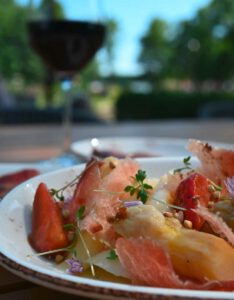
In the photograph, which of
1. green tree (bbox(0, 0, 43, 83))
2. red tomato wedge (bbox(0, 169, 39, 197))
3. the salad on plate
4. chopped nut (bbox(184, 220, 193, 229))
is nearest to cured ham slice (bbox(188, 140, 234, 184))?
the salad on plate

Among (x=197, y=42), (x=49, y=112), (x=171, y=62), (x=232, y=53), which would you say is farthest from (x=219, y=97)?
(x=171, y=62)

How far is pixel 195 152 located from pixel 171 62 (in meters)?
17.2

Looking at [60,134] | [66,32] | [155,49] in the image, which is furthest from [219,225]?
[155,49]

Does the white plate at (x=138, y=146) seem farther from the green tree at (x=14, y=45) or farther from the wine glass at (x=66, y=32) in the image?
the green tree at (x=14, y=45)

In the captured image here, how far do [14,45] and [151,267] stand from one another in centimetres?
1255

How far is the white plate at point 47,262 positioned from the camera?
321 millimetres

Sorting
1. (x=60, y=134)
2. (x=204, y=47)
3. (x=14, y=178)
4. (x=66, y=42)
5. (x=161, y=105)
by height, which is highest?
(x=204, y=47)

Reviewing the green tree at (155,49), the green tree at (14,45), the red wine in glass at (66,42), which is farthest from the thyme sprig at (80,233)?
the green tree at (155,49)

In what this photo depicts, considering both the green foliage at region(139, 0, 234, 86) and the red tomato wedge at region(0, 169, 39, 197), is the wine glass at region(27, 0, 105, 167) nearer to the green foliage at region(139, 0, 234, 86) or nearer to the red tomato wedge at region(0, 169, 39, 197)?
the red tomato wedge at region(0, 169, 39, 197)

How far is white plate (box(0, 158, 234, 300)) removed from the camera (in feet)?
1.05

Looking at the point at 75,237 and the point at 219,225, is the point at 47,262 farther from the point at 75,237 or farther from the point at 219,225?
the point at 219,225

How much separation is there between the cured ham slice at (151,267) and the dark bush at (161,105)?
791 cm

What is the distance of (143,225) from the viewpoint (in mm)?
401

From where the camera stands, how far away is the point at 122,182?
51 cm
